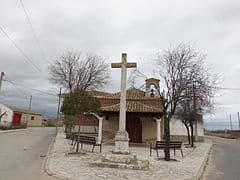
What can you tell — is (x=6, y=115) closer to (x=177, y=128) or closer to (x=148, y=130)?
(x=177, y=128)

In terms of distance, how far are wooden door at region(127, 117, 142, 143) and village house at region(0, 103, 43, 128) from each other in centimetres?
2599

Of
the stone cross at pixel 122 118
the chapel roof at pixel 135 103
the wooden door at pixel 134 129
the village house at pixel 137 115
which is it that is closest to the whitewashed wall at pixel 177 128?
the village house at pixel 137 115

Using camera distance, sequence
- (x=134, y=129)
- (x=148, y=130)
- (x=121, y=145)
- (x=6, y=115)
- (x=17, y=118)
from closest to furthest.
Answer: (x=121, y=145), (x=134, y=129), (x=148, y=130), (x=6, y=115), (x=17, y=118)

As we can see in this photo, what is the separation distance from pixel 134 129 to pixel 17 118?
131 ft

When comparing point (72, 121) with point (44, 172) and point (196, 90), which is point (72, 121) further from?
point (44, 172)

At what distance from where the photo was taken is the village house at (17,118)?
46394 mm

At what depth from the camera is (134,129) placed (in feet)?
77.9

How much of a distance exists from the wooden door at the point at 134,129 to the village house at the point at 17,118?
85.3 feet

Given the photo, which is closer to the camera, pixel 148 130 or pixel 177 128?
pixel 148 130

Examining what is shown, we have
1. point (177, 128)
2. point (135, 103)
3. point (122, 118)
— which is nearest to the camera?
point (122, 118)

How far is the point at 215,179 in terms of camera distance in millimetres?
8789

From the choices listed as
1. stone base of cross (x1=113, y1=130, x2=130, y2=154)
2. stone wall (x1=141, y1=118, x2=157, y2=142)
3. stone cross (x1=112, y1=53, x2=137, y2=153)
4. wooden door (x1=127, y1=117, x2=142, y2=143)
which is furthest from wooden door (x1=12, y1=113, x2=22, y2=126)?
stone base of cross (x1=113, y1=130, x2=130, y2=154)

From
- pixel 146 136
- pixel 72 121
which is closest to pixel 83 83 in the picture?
pixel 72 121

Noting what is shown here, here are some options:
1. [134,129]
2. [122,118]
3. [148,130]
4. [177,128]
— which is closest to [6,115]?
[134,129]
